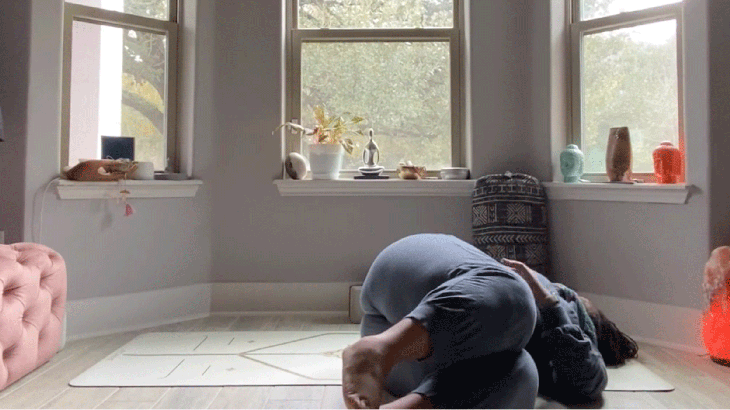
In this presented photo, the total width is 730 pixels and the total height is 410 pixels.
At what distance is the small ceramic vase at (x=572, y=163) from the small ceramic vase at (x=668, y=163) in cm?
48

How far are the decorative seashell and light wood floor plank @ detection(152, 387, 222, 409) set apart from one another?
179cm

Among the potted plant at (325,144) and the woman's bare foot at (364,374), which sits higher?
the potted plant at (325,144)

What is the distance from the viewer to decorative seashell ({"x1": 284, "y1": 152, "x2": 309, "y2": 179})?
12.7ft

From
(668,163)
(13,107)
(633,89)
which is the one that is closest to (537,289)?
(668,163)

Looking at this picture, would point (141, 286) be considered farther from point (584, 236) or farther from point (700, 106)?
point (700, 106)

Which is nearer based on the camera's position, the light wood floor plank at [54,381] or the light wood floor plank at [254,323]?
the light wood floor plank at [54,381]

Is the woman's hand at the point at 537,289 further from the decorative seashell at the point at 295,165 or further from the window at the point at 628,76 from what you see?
the decorative seashell at the point at 295,165

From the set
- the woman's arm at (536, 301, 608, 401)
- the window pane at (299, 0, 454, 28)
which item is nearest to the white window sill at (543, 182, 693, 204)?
the woman's arm at (536, 301, 608, 401)

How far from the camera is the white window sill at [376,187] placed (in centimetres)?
383

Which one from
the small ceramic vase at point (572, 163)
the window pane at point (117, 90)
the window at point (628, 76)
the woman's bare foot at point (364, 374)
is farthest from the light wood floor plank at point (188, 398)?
the window at point (628, 76)

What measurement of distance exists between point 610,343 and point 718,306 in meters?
0.56

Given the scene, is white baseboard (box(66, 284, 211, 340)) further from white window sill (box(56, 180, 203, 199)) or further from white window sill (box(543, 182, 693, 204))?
white window sill (box(543, 182, 693, 204))

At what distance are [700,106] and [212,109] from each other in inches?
112

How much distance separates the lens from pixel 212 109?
3.87 meters
